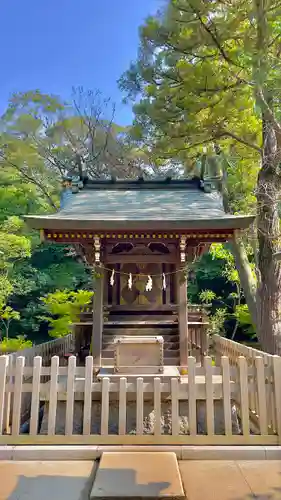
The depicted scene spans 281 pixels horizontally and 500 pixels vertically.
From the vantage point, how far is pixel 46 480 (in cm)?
309

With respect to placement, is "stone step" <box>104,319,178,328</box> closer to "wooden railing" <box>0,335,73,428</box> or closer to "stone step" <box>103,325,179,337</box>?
"stone step" <box>103,325,179,337</box>

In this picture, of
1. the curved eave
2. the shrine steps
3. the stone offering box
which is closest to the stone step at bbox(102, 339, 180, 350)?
the shrine steps

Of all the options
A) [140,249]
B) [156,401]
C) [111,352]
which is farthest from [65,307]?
[156,401]

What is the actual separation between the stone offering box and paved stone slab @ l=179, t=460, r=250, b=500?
5.86ft

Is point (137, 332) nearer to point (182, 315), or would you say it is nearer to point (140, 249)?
point (182, 315)

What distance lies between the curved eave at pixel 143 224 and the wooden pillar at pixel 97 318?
40.3 inches

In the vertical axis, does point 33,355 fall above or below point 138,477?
above

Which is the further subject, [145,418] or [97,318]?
[97,318]

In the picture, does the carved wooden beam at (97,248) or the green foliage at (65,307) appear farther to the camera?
the green foliage at (65,307)

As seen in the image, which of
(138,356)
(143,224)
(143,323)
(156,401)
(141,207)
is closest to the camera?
(156,401)

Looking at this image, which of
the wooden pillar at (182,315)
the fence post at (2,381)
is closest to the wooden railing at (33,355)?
the fence post at (2,381)

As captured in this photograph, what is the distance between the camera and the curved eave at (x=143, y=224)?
18.4 feet

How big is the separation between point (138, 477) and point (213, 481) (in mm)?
686

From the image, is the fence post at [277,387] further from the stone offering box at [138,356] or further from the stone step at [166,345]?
the stone step at [166,345]
